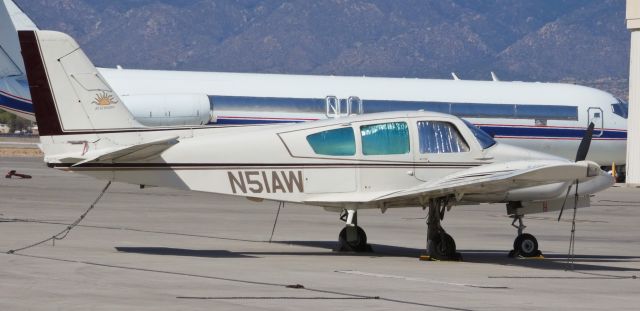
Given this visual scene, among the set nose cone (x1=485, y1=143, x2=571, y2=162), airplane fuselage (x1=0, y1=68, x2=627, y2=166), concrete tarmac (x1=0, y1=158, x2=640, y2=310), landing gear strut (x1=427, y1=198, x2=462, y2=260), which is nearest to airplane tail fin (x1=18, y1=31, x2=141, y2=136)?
concrete tarmac (x1=0, y1=158, x2=640, y2=310)

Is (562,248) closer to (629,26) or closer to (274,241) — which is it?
(274,241)

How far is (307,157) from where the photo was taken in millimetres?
19656

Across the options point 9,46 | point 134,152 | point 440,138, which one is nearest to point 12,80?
point 9,46

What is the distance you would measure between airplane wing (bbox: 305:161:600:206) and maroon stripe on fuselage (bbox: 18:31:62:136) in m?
3.68

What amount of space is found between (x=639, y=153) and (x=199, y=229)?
2455 centimetres

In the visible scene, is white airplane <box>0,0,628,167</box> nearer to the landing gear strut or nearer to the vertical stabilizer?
the vertical stabilizer

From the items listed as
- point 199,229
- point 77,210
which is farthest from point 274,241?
point 77,210

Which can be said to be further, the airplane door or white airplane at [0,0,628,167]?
the airplane door

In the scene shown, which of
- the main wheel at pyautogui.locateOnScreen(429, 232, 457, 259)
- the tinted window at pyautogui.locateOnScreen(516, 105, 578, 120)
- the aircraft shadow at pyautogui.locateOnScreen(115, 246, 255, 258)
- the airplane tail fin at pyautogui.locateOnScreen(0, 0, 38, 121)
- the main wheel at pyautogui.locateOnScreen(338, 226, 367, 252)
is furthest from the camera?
the tinted window at pyautogui.locateOnScreen(516, 105, 578, 120)

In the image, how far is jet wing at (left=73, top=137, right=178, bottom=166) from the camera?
18547 mm

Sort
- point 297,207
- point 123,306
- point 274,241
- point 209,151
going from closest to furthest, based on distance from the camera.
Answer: point 123,306
point 209,151
point 274,241
point 297,207

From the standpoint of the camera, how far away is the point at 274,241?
73.7 feet

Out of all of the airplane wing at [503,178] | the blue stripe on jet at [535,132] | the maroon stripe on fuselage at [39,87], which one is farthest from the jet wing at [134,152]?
the blue stripe on jet at [535,132]

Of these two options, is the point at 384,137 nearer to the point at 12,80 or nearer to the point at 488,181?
the point at 488,181
